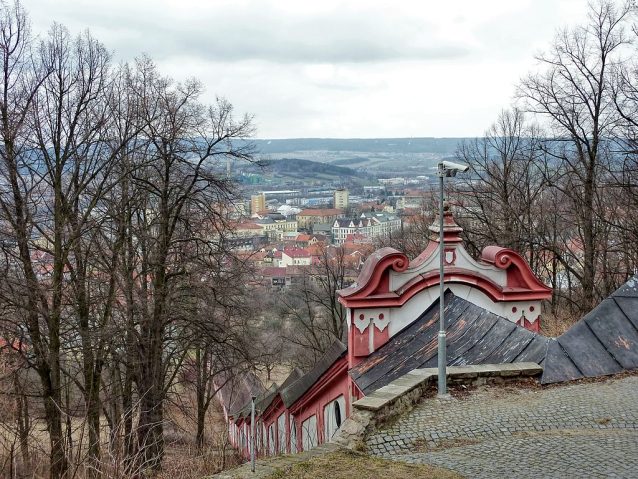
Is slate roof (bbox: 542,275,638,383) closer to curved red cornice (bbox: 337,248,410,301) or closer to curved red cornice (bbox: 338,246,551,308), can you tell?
curved red cornice (bbox: 338,246,551,308)

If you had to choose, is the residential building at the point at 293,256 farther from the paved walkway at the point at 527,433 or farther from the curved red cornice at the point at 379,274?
the paved walkway at the point at 527,433

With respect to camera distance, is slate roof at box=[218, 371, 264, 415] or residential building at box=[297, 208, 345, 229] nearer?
slate roof at box=[218, 371, 264, 415]

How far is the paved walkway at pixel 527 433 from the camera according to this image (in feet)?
19.1

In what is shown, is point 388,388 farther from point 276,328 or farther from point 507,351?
point 276,328

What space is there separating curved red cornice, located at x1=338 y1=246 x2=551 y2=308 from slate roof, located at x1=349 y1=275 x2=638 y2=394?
803 mm

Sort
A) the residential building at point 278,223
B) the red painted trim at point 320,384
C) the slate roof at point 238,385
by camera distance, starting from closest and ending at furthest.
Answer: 1. the red painted trim at point 320,384
2. the slate roof at point 238,385
3. the residential building at point 278,223

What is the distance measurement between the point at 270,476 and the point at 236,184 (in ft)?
44.6

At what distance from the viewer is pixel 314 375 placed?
1480 cm

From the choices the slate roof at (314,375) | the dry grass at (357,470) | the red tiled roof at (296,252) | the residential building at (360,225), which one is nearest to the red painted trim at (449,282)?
the slate roof at (314,375)

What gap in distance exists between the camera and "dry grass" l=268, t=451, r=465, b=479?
5.68 metres

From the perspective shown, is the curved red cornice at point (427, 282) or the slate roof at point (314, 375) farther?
the slate roof at point (314, 375)

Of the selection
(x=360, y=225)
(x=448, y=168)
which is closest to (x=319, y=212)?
(x=360, y=225)

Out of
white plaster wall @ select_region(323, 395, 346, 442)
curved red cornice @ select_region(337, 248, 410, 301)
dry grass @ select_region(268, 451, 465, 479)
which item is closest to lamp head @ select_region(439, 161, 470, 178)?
dry grass @ select_region(268, 451, 465, 479)

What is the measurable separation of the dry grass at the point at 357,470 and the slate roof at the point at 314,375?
7.32m
